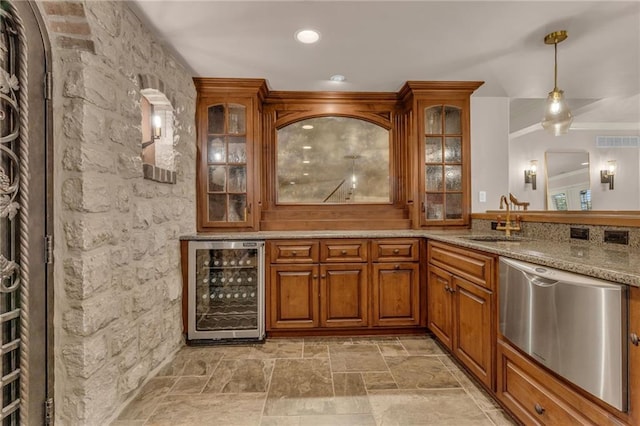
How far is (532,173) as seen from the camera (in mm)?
4484

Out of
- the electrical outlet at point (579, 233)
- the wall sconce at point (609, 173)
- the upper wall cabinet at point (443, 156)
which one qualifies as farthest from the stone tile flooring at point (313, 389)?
the wall sconce at point (609, 173)

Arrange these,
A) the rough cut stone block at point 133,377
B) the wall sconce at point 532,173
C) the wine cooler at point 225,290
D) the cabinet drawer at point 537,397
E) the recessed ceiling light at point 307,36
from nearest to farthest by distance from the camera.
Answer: the cabinet drawer at point 537,397
the rough cut stone block at point 133,377
the recessed ceiling light at point 307,36
the wine cooler at point 225,290
the wall sconce at point 532,173

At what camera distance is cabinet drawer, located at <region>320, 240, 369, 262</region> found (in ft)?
8.96

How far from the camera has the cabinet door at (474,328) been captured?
1.82 m

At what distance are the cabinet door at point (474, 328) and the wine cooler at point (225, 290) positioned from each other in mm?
1542

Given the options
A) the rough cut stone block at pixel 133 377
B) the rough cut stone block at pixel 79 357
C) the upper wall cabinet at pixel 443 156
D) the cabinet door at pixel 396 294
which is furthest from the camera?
the upper wall cabinet at pixel 443 156

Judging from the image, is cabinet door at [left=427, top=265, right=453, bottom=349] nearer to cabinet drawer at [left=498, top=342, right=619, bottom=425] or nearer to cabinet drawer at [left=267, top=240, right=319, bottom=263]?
cabinet drawer at [left=498, top=342, right=619, bottom=425]

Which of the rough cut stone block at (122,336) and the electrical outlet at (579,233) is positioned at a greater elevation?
the electrical outlet at (579,233)

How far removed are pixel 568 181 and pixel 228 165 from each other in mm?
4234

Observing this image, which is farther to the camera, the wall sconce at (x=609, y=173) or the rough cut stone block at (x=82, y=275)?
the wall sconce at (x=609, y=173)

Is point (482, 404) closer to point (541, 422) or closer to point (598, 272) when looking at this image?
point (541, 422)

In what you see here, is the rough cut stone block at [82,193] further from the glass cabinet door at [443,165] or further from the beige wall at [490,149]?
the beige wall at [490,149]

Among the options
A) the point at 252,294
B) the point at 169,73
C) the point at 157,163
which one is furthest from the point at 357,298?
the point at 169,73

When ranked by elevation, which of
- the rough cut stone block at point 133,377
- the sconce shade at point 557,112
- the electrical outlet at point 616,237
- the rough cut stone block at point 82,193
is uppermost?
the sconce shade at point 557,112
